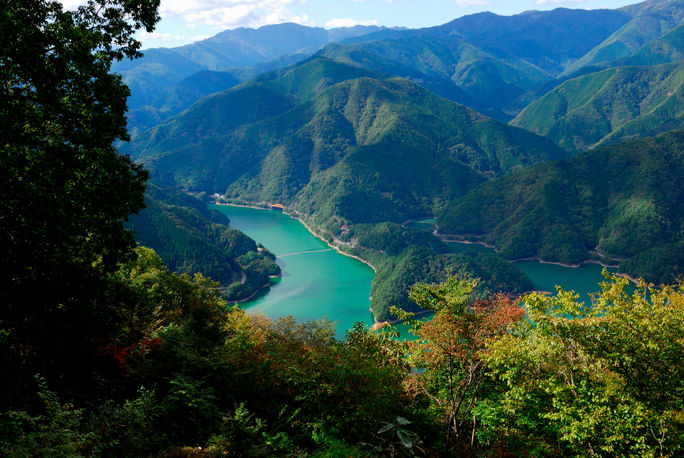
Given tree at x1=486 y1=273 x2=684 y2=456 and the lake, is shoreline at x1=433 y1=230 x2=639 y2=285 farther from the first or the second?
tree at x1=486 y1=273 x2=684 y2=456

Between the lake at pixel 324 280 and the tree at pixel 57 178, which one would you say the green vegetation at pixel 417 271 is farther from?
the tree at pixel 57 178

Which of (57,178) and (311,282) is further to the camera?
(311,282)

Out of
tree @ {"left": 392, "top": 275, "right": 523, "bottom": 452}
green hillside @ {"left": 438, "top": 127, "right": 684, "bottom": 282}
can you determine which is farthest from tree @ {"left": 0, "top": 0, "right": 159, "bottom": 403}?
green hillside @ {"left": 438, "top": 127, "right": 684, "bottom": 282}

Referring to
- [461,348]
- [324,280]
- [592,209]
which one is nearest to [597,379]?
[461,348]

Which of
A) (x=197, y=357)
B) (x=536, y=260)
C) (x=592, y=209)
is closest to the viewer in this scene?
(x=197, y=357)

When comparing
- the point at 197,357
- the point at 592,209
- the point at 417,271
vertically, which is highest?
the point at 592,209

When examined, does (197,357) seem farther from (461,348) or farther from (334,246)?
(334,246)

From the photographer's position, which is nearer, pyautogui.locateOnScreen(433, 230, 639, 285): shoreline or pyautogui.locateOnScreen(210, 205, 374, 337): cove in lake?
pyautogui.locateOnScreen(210, 205, 374, 337): cove in lake
